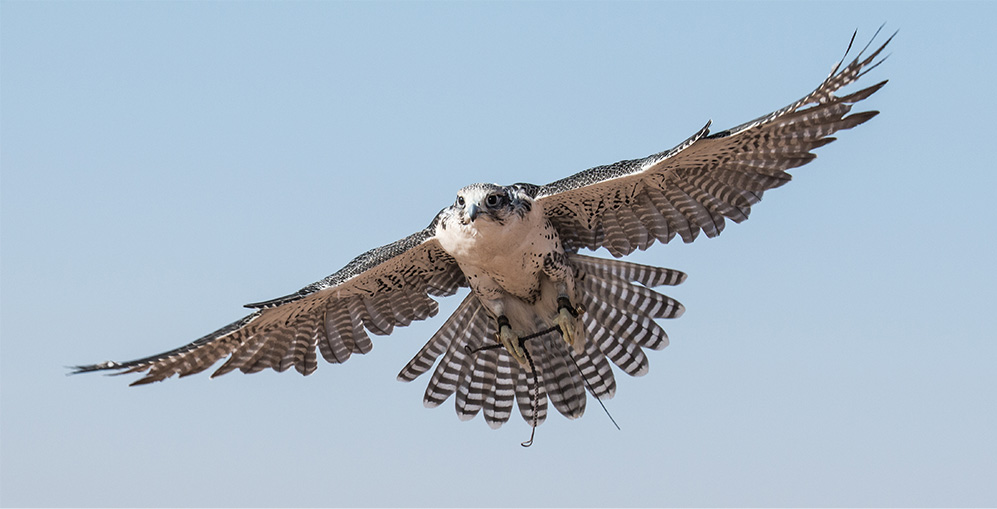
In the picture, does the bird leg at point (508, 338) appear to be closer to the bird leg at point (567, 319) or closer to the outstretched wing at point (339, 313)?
the bird leg at point (567, 319)

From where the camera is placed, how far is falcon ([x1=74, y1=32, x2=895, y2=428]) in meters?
12.3

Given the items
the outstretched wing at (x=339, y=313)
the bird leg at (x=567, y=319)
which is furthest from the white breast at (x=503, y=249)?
the outstretched wing at (x=339, y=313)

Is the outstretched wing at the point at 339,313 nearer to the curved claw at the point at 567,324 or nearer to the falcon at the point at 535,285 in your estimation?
the falcon at the point at 535,285

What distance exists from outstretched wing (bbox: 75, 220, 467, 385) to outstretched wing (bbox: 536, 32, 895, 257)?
1451mm

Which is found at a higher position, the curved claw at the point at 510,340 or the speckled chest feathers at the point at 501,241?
the speckled chest feathers at the point at 501,241

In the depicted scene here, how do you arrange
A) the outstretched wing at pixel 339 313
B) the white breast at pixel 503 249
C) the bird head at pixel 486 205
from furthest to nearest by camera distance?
1. the outstretched wing at pixel 339 313
2. the white breast at pixel 503 249
3. the bird head at pixel 486 205

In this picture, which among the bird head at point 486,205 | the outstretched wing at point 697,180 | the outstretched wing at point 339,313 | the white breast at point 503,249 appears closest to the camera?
the outstretched wing at point 697,180

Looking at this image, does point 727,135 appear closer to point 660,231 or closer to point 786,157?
point 786,157

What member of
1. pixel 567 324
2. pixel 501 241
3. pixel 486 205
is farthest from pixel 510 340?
pixel 486 205

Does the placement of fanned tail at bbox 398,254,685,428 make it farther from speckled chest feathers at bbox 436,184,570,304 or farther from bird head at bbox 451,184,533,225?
bird head at bbox 451,184,533,225

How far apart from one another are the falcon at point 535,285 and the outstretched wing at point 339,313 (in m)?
0.02

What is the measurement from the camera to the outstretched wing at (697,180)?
1170cm

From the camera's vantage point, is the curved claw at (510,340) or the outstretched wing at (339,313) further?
the curved claw at (510,340)

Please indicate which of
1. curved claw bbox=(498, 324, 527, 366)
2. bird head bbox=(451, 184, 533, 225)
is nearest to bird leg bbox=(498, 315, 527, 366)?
curved claw bbox=(498, 324, 527, 366)
